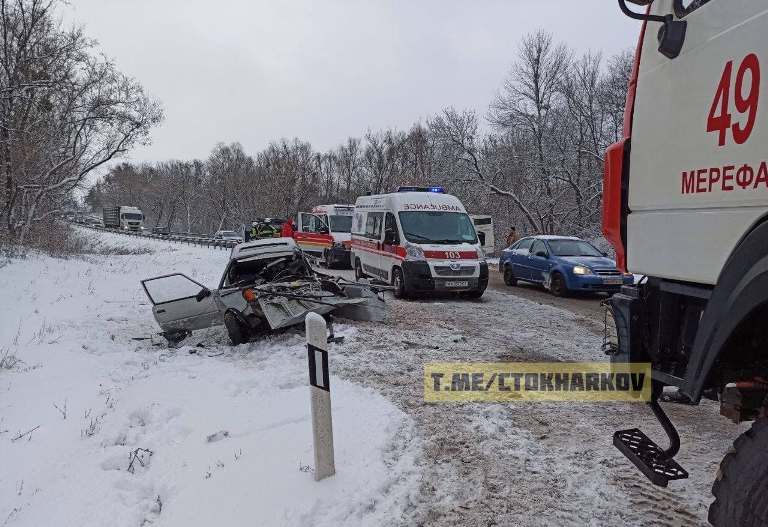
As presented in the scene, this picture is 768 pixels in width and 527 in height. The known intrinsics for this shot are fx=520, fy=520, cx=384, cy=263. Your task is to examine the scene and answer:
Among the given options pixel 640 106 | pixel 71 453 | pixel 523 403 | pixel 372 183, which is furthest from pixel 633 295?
pixel 372 183

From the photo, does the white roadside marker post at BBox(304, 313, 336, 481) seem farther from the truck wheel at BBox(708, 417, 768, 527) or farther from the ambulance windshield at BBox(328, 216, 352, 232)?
the ambulance windshield at BBox(328, 216, 352, 232)

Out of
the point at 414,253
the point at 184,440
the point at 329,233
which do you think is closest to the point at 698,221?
the point at 184,440

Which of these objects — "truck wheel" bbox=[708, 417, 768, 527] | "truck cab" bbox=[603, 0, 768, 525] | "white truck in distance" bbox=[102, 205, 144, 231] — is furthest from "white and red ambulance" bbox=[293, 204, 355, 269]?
"white truck in distance" bbox=[102, 205, 144, 231]

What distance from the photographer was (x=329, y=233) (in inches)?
883

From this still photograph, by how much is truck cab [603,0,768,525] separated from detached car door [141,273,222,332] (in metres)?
7.10

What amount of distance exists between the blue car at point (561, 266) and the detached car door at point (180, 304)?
897cm

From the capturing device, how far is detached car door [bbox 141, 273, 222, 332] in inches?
335

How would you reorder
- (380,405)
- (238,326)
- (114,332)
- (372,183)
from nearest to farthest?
(380,405) < (238,326) < (114,332) < (372,183)

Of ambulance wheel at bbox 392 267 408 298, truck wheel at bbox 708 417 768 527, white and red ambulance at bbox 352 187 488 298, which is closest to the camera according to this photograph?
truck wheel at bbox 708 417 768 527

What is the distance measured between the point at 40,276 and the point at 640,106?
16917mm

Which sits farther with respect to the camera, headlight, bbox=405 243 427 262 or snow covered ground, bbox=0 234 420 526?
headlight, bbox=405 243 427 262

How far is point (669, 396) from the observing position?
10.3ft

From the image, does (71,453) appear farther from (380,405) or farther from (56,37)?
(56,37)

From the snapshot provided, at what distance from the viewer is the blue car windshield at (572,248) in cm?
1437
